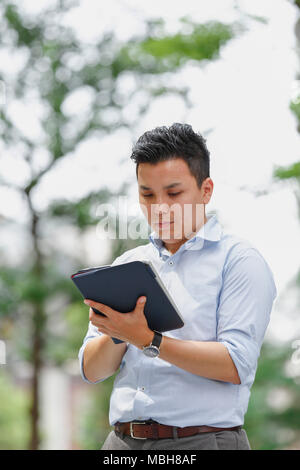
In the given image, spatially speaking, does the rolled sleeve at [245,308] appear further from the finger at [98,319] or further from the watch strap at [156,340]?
the finger at [98,319]

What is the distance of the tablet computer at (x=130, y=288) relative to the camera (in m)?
0.98

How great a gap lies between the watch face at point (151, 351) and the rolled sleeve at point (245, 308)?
0.13 metres

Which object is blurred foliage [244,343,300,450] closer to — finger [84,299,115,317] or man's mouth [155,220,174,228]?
man's mouth [155,220,174,228]

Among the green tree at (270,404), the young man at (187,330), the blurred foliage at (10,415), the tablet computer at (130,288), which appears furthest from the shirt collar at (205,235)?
the blurred foliage at (10,415)

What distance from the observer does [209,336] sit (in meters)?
1.11

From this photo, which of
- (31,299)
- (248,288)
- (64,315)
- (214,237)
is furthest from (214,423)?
(64,315)

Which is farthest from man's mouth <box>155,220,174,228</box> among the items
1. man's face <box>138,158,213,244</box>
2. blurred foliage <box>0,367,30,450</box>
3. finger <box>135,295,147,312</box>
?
blurred foliage <box>0,367,30,450</box>

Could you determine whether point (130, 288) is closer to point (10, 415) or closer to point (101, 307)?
point (101, 307)

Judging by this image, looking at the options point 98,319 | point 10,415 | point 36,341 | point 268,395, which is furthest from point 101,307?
point 10,415

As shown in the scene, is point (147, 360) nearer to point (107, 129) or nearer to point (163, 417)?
point (163, 417)

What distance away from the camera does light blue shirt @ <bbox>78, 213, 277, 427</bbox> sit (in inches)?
42.0

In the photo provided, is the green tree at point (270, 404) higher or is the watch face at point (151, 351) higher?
the watch face at point (151, 351)

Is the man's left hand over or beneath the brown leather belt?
over

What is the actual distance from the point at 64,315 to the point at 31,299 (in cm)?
58
